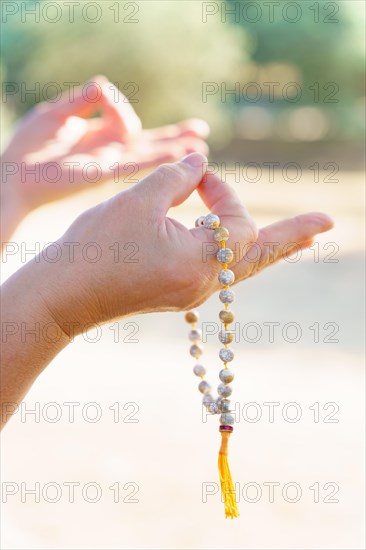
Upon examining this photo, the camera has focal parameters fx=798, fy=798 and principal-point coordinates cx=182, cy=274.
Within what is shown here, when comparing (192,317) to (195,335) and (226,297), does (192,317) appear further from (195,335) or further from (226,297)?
(226,297)

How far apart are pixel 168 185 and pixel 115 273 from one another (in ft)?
Answer: 0.46

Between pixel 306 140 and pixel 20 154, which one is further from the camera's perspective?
pixel 306 140

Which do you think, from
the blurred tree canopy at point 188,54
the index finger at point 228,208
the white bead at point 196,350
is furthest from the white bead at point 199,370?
the blurred tree canopy at point 188,54

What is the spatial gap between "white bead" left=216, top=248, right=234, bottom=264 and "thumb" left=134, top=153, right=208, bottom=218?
0.09m

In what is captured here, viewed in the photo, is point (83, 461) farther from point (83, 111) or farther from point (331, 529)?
point (83, 111)

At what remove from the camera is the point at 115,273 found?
108 cm

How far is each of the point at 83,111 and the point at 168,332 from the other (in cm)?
309

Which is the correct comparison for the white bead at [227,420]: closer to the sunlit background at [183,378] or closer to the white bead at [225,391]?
the white bead at [225,391]

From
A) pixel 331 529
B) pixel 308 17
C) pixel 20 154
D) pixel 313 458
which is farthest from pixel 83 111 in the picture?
pixel 308 17

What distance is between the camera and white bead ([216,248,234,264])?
110cm

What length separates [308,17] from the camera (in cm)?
1453

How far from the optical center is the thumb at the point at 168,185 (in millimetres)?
1080

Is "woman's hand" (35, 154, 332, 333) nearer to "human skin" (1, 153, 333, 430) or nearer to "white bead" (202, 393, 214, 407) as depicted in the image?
"human skin" (1, 153, 333, 430)

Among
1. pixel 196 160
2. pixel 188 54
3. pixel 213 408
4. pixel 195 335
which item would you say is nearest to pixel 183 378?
pixel 195 335
